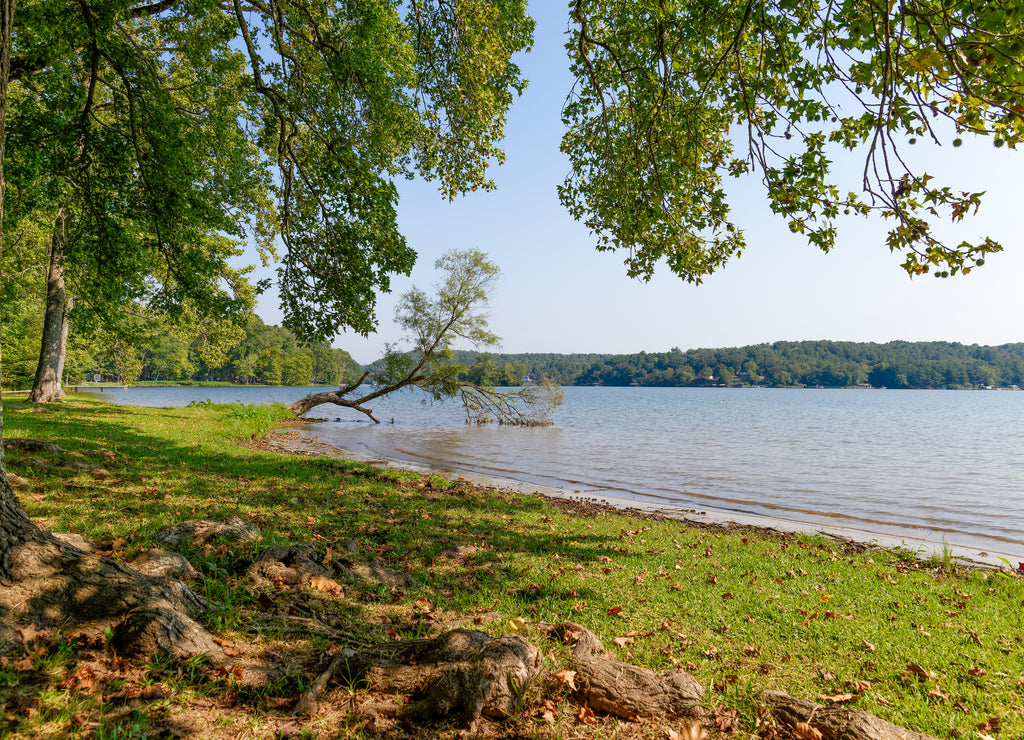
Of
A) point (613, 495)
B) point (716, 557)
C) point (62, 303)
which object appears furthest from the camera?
point (62, 303)

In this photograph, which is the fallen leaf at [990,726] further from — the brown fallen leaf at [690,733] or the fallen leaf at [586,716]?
the fallen leaf at [586,716]

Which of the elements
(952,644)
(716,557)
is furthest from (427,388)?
(952,644)

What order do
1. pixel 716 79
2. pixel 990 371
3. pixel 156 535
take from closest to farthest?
pixel 156 535, pixel 716 79, pixel 990 371

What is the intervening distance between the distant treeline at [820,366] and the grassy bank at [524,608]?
128 meters

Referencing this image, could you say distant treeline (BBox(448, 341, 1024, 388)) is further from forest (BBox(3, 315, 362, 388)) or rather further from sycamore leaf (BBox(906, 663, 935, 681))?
sycamore leaf (BBox(906, 663, 935, 681))

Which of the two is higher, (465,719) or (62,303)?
(62,303)

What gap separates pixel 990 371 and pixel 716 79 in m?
201

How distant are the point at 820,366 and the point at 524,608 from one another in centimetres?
18124

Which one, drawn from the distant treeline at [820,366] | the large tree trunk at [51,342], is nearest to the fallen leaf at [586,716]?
the large tree trunk at [51,342]

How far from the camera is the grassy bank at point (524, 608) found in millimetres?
3020

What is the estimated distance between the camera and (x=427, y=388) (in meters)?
31.6

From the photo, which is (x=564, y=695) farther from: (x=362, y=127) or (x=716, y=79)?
(x=362, y=127)

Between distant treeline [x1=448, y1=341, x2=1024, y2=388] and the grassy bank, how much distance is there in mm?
128229

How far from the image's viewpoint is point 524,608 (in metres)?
5.66
